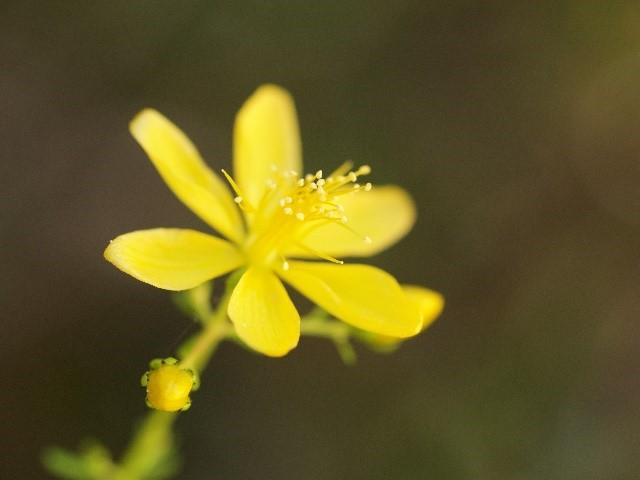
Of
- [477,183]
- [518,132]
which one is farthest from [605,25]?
[477,183]

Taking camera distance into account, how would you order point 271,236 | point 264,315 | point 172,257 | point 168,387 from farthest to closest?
point 271,236 → point 172,257 → point 264,315 → point 168,387

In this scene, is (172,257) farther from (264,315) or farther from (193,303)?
(264,315)

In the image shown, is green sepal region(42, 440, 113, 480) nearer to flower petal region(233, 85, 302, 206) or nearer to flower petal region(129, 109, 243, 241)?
flower petal region(129, 109, 243, 241)

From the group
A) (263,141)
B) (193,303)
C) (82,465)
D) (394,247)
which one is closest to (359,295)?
(193,303)

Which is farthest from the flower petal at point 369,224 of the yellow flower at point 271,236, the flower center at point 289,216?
the flower center at point 289,216

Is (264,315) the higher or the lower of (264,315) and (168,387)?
the higher

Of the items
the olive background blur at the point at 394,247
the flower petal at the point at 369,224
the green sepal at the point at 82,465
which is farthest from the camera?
the olive background blur at the point at 394,247

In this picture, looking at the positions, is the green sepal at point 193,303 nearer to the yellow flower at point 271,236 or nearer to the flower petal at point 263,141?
the yellow flower at point 271,236
